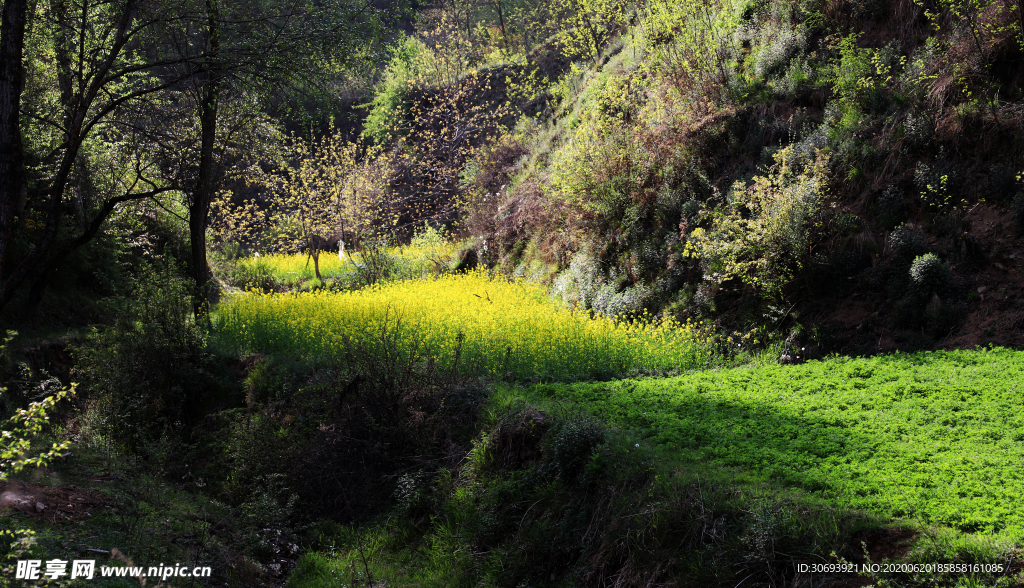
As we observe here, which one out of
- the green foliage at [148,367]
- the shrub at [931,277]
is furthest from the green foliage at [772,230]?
the green foliage at [148,367]

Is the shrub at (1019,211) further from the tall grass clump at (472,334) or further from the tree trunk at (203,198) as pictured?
the tree trunk at (203,198)

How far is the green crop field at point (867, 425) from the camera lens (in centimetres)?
407

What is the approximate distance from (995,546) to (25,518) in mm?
6623

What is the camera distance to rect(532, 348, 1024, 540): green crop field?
4.07 m

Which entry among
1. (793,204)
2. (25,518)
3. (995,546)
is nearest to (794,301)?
(793,204)

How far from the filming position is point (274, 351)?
424 inches

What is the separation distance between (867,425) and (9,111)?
30.4ft

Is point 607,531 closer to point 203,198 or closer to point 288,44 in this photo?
point 288,44

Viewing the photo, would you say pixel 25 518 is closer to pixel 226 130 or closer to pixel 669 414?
pixel 669 414

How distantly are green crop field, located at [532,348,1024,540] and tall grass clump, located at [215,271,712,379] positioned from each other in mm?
1142

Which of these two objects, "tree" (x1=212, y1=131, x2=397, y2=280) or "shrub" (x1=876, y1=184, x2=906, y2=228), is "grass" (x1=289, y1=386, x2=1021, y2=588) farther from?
"tree" (x1=212, y1=131, x2=397, y2=280)

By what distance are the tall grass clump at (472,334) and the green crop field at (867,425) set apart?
3.75 ft

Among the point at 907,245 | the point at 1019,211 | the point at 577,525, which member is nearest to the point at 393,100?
the point at 907,245

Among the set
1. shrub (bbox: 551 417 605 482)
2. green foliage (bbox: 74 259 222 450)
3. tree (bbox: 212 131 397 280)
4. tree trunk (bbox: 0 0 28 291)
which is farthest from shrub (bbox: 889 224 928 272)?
tree (bbox: 212 131 397 280)
